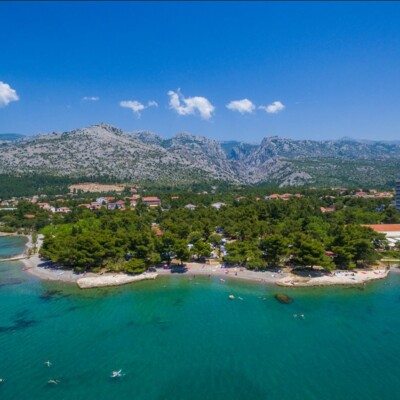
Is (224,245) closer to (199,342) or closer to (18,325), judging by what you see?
(199,342)

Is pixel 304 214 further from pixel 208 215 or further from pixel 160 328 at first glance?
pixel 160 328

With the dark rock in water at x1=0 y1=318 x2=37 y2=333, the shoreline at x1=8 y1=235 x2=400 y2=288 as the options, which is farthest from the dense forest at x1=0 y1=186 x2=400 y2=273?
the dark rock in water at x1=0 y1=318 x2=37 y2=333

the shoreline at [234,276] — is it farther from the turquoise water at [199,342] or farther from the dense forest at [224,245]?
the turquoise water at [199,342]

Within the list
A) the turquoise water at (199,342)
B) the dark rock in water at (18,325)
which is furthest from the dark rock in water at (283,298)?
the dark rock in water at (18,325)

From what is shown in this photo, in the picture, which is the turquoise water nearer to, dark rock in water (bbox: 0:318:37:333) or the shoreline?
dark rock in water (bbox: 0:318:37:333)

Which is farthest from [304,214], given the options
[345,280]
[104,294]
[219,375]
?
[219,375]
